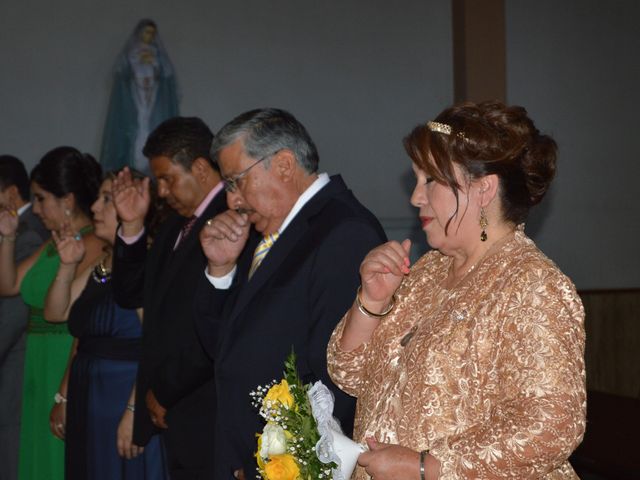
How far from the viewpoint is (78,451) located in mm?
3848

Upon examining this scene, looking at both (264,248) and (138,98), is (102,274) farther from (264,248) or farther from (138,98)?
(138,98)

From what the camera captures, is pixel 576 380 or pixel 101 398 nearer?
pixel 576 380

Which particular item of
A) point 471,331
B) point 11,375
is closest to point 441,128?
point 471,331

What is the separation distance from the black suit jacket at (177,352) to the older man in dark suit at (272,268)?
0.21 meters

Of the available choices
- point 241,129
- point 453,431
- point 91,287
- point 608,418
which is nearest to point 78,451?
point 91,287

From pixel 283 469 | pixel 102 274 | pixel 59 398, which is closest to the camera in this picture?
pixel 283 469

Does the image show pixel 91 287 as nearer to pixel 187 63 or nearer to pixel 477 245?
pixel 477 245

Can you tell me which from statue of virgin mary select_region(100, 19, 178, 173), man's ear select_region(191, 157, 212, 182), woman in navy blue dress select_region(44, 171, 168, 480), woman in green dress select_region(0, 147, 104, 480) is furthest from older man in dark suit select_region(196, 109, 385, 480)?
statue of virgin mary select_region(100, 19, 178, 173)

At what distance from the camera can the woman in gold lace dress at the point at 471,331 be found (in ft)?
5.30

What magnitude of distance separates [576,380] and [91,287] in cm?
278

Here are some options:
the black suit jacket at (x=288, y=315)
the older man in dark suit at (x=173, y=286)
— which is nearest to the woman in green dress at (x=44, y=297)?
the older man in dark suit at (x=173, y=286)

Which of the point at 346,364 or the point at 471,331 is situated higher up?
the point at 471,331

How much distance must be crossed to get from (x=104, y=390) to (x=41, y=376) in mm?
883

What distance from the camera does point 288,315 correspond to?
253 cm
